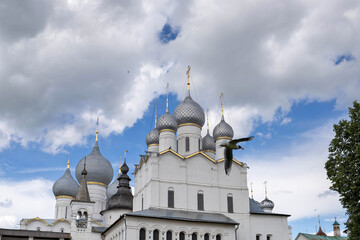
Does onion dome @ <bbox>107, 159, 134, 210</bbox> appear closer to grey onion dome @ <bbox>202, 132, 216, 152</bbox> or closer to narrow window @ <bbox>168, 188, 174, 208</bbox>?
grey onion dome @ <bbox>202, 132, 216, 152</bbox>

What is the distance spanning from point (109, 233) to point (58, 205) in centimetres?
1582

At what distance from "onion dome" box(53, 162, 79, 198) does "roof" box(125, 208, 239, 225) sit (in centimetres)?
1932

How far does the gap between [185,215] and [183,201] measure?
5.00ft

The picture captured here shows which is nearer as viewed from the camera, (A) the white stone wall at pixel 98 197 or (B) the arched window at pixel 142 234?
(B) the arched window at pixel 142 234

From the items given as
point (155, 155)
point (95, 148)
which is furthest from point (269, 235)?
point (95, 148)

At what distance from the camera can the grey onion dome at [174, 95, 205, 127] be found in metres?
35.3

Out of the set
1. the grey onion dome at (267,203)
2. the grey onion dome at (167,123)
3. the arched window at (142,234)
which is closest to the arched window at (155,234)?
the arched window at (142,234)

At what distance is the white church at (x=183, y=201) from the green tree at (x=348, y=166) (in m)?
9.84

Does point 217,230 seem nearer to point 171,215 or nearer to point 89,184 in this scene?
point 171,215

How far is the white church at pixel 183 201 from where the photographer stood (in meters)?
28.0

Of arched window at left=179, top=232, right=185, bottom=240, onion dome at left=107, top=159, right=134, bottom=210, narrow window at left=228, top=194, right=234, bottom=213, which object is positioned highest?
onion dome at left=107, top=159, right=134, bottom=210

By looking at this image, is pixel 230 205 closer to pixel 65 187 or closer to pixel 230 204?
pixel 230 204

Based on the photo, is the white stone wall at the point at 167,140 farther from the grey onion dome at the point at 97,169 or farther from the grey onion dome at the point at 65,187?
the grey onion dome at the point at 65,187

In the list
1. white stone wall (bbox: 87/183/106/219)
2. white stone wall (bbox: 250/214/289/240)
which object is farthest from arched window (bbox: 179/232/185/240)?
white stone wall (bbox: 87/183/106/219)
